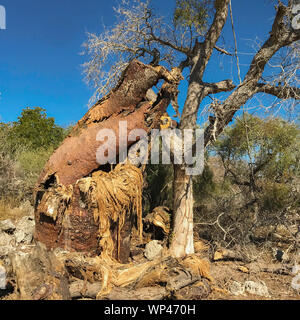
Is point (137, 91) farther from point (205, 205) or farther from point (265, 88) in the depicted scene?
point (205, 205)

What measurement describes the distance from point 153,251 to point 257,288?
1.94 metres

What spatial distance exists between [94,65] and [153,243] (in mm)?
4092

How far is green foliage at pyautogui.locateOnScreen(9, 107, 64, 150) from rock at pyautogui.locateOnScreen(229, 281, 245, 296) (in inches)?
451

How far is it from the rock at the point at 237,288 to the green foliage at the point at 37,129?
11.5 meters

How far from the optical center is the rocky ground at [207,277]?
293 cm

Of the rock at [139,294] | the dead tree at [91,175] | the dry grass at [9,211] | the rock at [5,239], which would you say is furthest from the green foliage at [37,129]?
the rock at [139,294]

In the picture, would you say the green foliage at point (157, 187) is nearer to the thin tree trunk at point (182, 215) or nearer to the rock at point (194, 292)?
the thin tree trunk at point (182, 215)

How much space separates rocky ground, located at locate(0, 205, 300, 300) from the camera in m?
2.93

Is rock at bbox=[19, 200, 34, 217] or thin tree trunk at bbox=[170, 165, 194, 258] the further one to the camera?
rock at bbox=[19, 200, 34, 217]

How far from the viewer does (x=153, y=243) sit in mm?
5012

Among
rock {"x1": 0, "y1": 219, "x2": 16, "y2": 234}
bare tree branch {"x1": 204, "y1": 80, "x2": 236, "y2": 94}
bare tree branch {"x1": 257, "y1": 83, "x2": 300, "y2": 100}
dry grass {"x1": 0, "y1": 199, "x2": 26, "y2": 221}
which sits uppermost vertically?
bare tree branch {"x1": 204, "y1": 80, "x2": 236, "y2": 94}

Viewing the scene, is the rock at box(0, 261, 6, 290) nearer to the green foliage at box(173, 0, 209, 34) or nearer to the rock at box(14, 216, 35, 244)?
the rock at box(14, 216, 35, 244)

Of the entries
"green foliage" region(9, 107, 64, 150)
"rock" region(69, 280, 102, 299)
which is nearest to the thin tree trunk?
"rock" region(69, 280, 102, 299)
